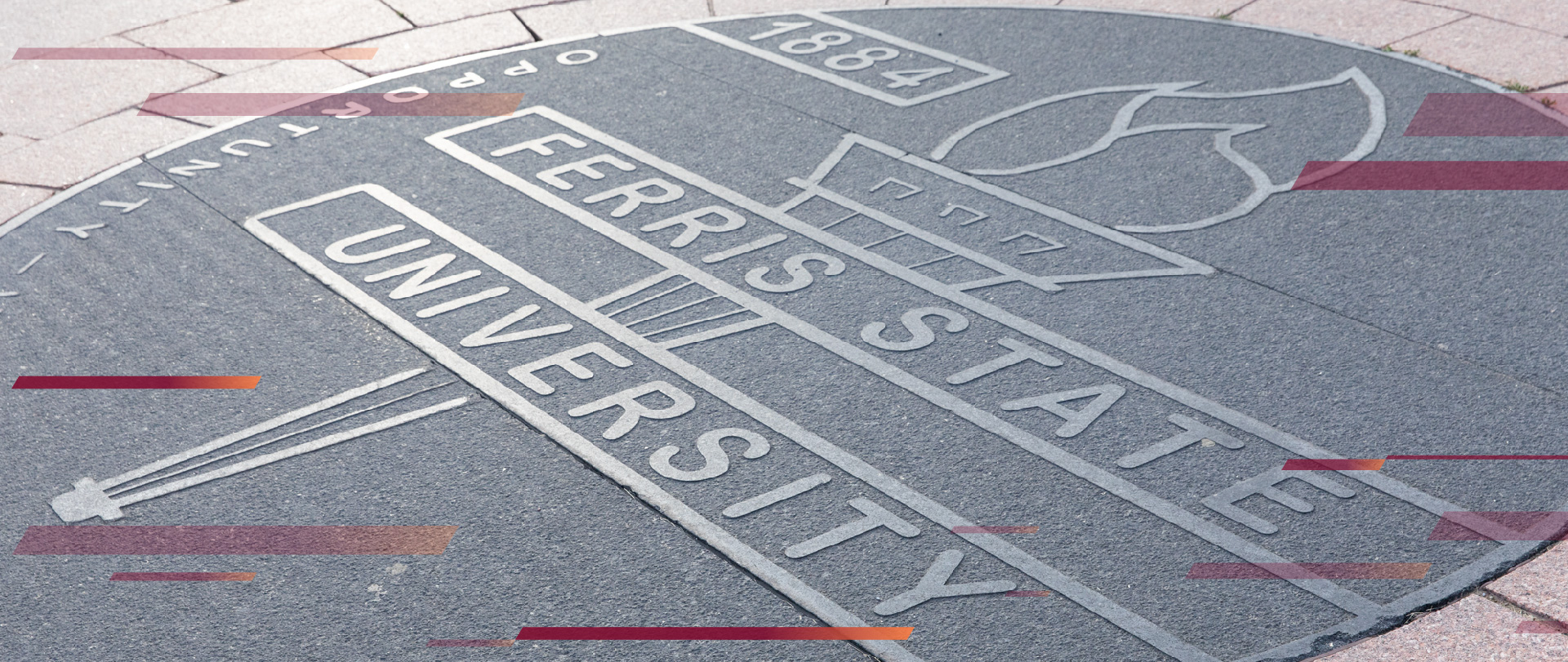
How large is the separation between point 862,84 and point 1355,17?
2.74 meters

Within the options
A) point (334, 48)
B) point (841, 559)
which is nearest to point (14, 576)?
point (841, 559)

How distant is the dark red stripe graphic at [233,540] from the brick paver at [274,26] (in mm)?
3605

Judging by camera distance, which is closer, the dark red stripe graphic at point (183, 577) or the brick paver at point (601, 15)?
the dark red stripe graphic at point (183, 577)

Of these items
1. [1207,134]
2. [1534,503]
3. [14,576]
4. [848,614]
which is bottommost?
[14,576]

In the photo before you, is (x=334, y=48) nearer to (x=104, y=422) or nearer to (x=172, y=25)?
(x=172, y=25)

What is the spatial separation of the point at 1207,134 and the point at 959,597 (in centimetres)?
301

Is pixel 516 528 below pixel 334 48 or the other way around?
below

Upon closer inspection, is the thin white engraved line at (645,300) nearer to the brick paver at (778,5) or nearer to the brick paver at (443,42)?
the brick paver at (443,42)

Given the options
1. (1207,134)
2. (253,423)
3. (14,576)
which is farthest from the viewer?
(1207,134)

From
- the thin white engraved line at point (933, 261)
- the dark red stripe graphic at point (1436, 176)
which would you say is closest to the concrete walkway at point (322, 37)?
the dark red stripe graphic at point (1436, 176)

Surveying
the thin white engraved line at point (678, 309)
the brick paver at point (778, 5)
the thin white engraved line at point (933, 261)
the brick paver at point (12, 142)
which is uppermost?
the brick paver at point (778, 5)

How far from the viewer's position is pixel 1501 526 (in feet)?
10.3

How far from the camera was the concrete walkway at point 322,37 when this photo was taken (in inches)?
214

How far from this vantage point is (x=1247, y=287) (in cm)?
413
